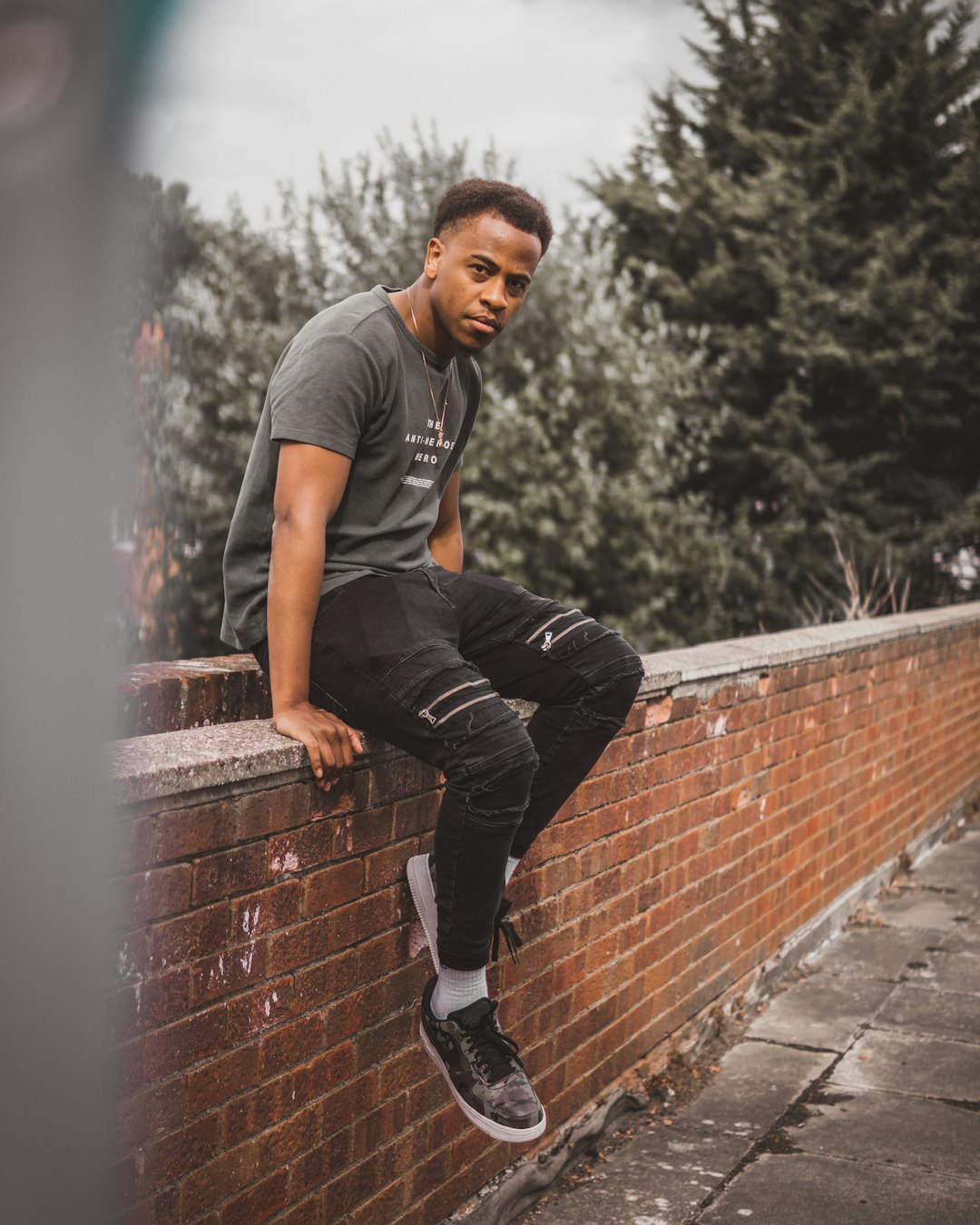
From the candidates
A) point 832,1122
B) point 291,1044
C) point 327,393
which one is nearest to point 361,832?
point 291,1044

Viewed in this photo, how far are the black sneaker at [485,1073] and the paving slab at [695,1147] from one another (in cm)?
91

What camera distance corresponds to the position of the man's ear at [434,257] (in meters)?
2.70

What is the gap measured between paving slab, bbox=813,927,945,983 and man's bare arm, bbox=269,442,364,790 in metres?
3.76

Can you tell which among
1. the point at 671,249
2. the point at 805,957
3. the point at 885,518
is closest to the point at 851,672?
the point at 805,957

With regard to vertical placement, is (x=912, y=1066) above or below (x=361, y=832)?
below

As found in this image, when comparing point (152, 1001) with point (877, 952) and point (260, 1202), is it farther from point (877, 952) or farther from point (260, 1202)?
point (877, 952)

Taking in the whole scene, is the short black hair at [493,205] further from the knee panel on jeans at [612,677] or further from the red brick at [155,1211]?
the red brick at [155,1211]

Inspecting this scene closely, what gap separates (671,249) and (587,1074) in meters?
18.0

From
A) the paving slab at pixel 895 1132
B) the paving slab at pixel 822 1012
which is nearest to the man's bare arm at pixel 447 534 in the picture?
the paving slab at pixel 895 1132

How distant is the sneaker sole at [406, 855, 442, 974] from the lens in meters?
2.55

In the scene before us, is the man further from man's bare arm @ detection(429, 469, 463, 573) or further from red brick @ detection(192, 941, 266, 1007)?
red brick @ detection(192, 941, 266, 1007)

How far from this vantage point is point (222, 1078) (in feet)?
6.78

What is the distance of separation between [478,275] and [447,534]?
0.73 m

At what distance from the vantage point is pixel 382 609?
2484 mm
